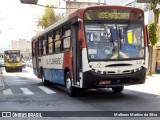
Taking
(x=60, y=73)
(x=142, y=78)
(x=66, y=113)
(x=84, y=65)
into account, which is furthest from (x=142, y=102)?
(x=60, y=73)

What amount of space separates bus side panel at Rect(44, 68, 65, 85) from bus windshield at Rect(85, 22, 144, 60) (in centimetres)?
319

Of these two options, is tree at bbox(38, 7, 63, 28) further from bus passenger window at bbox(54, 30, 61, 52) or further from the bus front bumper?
the bus front bumper

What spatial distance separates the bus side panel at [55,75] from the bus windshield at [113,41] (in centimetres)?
319

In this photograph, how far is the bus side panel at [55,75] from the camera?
1451 centimetres

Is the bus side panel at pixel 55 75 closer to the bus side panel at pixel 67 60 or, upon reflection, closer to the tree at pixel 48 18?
the bus side panel at pixel 67 60

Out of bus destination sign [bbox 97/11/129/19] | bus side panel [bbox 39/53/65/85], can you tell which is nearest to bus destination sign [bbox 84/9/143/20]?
bus destination sign [bbox 97/11/129/19]

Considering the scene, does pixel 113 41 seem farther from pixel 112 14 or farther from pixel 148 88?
pixel 148 88

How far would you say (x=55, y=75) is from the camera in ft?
51.9

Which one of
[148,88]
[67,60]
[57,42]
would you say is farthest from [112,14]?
[148,88]

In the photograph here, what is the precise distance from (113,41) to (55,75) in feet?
16.6

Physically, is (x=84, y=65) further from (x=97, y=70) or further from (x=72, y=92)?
(x=72, y=92)

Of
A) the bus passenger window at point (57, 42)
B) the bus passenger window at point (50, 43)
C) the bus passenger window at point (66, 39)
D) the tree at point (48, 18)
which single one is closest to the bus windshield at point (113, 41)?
the bus passenger window at point (66, 39)

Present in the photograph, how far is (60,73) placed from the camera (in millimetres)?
14680

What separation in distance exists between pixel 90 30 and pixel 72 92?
286 centimetres
